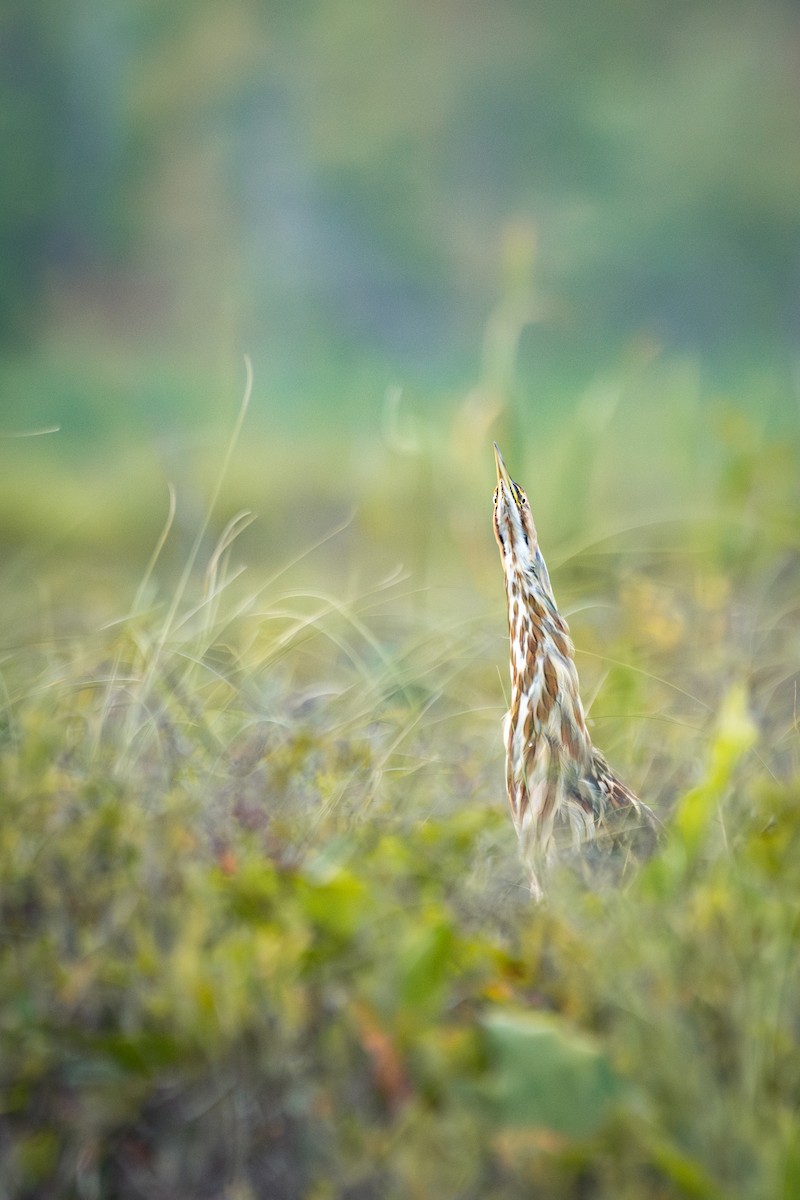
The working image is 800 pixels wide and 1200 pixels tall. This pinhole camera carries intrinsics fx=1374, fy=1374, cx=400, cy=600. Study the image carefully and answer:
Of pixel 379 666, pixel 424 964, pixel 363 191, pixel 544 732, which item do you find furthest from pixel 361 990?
pixel 363 191

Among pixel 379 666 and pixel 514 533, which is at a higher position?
pixel 514 533

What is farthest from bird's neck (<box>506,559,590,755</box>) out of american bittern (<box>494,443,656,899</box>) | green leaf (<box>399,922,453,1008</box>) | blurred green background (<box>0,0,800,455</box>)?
blurred green background (<box>0,0,800,455</box>)

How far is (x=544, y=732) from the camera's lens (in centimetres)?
80

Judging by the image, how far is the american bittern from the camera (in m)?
0.78

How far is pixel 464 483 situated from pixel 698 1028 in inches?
47.1

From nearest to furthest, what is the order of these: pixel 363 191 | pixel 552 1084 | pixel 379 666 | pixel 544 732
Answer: pixel 552 1084, pixel 544 732, pixel 379 666, pixel 363 191

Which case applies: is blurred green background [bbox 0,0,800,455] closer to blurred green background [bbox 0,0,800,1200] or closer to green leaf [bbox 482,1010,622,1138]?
blurred green background [bbox 0,0,800,1200]

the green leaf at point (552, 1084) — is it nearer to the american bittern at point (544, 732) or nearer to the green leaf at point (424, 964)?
the green leaf at point (424, 964)

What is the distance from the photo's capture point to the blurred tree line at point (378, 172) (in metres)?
3.50

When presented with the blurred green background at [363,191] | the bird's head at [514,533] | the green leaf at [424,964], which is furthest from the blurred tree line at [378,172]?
the green leaf at [424,964]

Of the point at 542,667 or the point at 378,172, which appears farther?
the point at 378,172

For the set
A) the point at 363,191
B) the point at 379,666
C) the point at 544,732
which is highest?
the point at 544,732

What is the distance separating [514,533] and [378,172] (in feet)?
10.4

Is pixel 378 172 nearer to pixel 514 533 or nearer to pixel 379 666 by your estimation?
pixel 379 666
